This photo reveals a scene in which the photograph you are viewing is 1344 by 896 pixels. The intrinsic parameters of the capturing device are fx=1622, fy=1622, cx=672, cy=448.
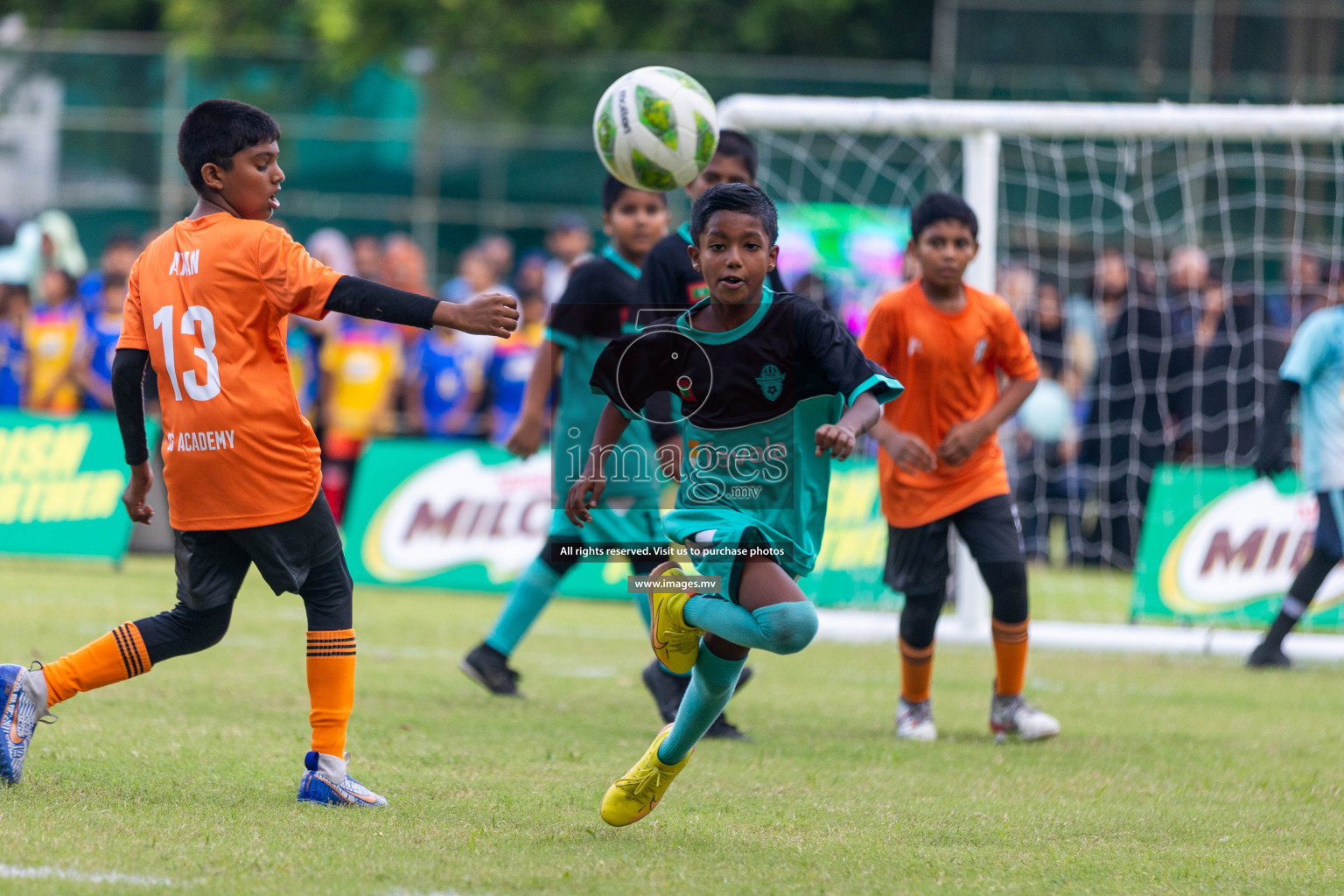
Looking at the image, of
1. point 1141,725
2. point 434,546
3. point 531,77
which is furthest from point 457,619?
point 531,77

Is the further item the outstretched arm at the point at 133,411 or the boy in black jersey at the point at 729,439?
the outstretched arm at the point at 133,411

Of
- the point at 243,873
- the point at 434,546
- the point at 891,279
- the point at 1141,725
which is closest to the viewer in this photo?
the point at 243,873

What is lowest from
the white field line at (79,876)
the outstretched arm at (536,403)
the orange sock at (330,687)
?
the white field line at (79,876)

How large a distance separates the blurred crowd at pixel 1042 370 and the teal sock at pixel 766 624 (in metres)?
7.93

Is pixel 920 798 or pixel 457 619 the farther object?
pixel 457 619

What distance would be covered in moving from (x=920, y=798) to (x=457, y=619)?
5452 mm

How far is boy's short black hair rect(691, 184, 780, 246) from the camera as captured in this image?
4684 millimetres

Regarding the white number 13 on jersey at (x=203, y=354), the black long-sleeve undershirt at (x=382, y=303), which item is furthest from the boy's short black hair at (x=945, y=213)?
the white number 13 on jersey at (x=203, y=354)

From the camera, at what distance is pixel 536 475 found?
11.8 meters

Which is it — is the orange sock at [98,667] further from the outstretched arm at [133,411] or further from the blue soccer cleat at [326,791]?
the blue soccer cleat at [326,791]

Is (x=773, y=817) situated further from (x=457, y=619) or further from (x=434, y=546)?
(x=434, y=546)

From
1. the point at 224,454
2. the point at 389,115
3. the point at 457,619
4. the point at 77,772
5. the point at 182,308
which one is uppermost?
the point at 389,115

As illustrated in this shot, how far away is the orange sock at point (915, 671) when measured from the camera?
21.8 feet

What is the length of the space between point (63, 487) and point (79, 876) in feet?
29.8
